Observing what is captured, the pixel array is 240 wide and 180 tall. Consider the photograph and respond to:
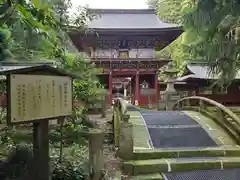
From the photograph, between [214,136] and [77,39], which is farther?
[77,39]

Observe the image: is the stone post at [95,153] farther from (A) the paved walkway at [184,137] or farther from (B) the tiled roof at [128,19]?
(B) the tiled roof at [128,19]

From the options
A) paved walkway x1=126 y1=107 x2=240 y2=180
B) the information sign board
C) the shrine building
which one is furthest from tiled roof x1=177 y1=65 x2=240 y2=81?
the information sign board

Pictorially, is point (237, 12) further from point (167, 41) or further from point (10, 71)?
point (167, 41)

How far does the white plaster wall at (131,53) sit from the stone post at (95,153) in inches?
673

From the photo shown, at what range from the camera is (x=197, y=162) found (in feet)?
17.6

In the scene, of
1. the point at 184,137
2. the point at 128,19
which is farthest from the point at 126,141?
the point at 128,19

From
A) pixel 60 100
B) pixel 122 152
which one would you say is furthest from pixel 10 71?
pixel 122 152

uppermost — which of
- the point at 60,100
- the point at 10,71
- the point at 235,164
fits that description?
the point at 10,71

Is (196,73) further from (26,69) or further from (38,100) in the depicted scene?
(26,69)

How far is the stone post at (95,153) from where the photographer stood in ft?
12.7

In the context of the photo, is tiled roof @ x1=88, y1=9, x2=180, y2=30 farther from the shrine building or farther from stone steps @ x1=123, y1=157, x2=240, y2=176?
stone steps @ x1=123, y1=157, x2=240, y2=176

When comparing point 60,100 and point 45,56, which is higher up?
point 45,56

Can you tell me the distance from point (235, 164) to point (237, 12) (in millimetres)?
2589

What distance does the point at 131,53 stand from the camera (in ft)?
69.4
